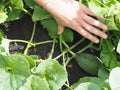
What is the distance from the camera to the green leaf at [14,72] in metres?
1.43

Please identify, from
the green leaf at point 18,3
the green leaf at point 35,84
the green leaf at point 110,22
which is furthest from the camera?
the green leaf at point 18,3

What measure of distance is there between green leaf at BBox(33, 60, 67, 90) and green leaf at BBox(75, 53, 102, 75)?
21 centimetres

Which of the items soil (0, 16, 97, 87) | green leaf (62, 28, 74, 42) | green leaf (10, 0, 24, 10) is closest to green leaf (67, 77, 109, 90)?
soil (0, 16, 97, 87)

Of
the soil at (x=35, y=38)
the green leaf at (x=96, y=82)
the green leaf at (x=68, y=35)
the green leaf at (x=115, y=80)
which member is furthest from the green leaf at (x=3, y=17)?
the green leaf at (x=115, y=80)

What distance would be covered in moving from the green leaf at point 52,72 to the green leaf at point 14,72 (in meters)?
0.05

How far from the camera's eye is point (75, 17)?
1617mm

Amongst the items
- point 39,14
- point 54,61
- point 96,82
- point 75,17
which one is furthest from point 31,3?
point 96,82

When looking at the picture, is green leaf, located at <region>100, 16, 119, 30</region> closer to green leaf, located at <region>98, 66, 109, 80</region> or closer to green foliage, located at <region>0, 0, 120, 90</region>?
green foliage, located at <region>0, 0, 120, 90</region>

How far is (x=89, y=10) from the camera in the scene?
1642 millimetres

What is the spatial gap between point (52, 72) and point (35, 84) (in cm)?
10

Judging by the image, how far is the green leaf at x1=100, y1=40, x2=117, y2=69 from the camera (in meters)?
1.59

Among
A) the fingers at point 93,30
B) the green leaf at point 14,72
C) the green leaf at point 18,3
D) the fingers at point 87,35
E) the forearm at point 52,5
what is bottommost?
the green leaf at point 14,72

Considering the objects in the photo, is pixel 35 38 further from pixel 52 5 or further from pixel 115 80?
pixel 115 80

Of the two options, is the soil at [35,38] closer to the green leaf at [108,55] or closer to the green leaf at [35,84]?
the green leaf at [108,55]
